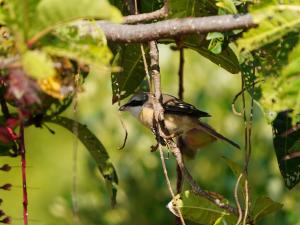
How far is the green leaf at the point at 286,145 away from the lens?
1.84 meters

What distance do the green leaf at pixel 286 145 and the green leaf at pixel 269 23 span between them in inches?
19.7

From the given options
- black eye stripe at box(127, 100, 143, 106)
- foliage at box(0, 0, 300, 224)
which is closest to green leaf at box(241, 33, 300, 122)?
foliage at box(0, 0, 300, 224)

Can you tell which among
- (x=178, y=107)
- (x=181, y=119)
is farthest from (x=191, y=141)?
(x=181, y=119)

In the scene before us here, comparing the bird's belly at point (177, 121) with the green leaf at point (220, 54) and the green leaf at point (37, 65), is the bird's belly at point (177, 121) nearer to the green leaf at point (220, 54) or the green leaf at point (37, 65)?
the green leaf at point (220, 54)

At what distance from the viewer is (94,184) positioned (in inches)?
168

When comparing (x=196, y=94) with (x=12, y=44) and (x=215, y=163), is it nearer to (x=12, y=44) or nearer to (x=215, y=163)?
(x=215, y=163)

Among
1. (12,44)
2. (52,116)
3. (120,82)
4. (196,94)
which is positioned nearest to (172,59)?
(196,94)

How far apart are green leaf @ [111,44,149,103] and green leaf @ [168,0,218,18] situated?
0.25 metres

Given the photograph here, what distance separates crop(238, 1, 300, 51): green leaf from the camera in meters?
1.32

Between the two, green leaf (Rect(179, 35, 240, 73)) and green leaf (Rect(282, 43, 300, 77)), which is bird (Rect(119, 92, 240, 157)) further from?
green leaf (Rect(282, 43, 300, 77))

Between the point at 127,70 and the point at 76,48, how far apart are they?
858mm

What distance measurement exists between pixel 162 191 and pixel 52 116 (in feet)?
7.25

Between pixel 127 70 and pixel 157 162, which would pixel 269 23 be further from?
pixel 157 162

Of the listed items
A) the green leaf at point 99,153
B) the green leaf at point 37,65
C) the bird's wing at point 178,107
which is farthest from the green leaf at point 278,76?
the bird's wing at point 178,107
